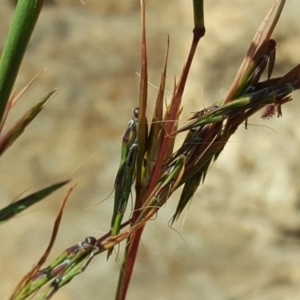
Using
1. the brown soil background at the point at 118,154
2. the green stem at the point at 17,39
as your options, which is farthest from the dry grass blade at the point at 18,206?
the brown soil background at the point at 118,154

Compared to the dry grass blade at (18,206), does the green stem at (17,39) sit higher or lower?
lower

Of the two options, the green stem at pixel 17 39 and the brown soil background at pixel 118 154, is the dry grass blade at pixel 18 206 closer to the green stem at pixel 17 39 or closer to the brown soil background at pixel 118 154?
the green stem at pixel 17 39

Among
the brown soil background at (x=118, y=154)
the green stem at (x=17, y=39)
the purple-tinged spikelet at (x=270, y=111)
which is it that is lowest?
the purple-tinged spikelet at (x=270, y=111)

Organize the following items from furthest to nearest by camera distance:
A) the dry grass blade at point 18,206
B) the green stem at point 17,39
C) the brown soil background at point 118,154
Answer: the brown soil background at point 118,154, the dry grass blade at point 18,206, the green stem at point 17,39

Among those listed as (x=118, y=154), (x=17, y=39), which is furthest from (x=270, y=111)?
(x=118, y=154)

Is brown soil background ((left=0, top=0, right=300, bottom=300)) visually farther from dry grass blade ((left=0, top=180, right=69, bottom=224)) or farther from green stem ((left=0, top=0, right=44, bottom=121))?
green stem ((left=0, top=0, right=44, bottom=121))

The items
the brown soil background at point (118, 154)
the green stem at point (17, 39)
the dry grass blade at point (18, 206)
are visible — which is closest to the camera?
the green stem at point (17, 39)

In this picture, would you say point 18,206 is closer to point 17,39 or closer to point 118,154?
point 17,39
